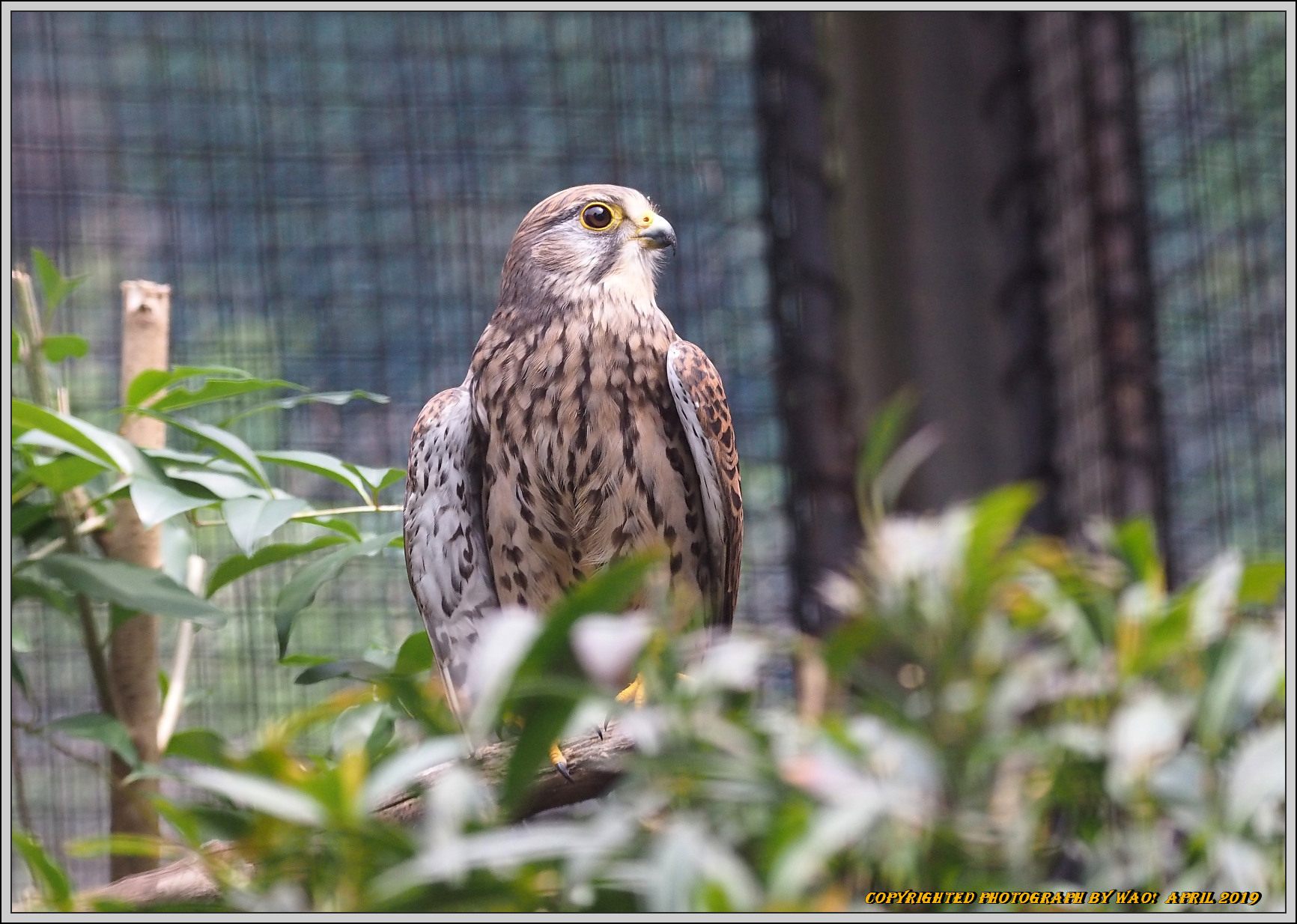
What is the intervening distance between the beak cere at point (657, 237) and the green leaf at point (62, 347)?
0.81 metres

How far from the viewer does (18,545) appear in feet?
5.84

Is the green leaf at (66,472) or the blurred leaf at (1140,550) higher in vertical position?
the green leaf at (66,472)

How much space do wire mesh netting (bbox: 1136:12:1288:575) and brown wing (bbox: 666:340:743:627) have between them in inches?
48.9

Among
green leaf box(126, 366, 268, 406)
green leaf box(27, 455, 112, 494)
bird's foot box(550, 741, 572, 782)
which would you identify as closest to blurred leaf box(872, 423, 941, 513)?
bird's foot box(550, 741, 572, 782)

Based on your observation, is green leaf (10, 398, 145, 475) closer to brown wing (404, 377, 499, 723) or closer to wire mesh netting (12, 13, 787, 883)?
brown wing (404, 377, 499, 723)

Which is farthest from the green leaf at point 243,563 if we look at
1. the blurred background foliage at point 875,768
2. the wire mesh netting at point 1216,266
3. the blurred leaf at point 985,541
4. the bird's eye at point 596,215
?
the wire mesh netting at point 1216,266

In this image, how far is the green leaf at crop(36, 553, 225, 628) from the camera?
1.56 metres

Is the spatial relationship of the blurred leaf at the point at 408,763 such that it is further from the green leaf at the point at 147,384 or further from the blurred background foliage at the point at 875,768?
the green leaf at the point at 147,384

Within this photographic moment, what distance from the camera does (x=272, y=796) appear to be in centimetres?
65

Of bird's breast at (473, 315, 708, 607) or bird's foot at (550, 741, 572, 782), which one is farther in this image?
bird's breast at (473, 315, 708, 607)

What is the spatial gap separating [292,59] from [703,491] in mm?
1762

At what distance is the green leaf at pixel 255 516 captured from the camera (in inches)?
59.1

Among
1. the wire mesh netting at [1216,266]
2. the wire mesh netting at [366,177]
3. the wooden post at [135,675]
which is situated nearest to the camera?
the wooden post at [135,675]

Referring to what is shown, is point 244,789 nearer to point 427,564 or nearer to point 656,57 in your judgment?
point 427,564
